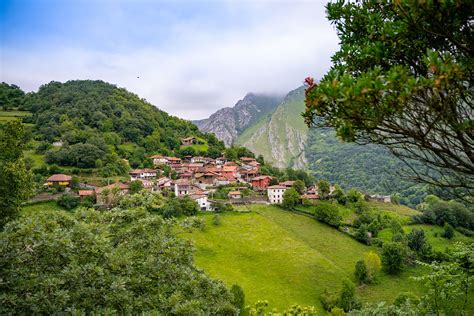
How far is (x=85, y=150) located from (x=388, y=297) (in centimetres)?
6283

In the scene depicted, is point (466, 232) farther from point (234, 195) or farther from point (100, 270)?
point (100, 270)

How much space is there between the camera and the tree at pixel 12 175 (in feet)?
58.0

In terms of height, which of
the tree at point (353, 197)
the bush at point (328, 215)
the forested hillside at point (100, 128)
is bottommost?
the bush at point (328, 215)

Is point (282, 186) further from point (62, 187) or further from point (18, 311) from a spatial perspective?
point (18, 311)

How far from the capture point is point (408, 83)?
13.4 ft

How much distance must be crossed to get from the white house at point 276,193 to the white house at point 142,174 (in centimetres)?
2686

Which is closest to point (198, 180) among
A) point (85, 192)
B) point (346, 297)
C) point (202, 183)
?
point (202, 183)

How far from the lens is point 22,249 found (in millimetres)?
6875

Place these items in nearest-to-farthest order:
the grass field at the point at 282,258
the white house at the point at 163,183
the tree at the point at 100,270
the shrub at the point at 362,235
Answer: the tree at the point at 100,270, the grass field at the point at 282,258, the shrub at the point at 362,235, the white house at the point at 163,183

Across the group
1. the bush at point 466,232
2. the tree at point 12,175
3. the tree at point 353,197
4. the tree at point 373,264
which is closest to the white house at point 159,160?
the tree at point 353,197

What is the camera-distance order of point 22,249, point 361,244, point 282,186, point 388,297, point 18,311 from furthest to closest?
point 282,186 → point 361,244 → point 388,297 → point 22,249 → point 18,311

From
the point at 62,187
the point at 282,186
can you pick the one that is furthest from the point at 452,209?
the point at 62,187

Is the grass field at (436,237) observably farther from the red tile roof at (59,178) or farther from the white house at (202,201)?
the red tile roof at (59,178)

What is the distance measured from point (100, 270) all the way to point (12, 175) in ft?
50.5
